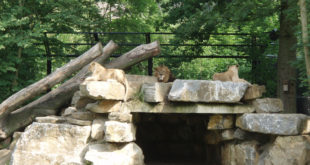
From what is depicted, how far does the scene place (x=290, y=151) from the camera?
627 centimetres

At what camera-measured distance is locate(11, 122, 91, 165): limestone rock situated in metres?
6.98

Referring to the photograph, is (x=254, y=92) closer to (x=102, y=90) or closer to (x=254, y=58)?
(x=102, y=90)

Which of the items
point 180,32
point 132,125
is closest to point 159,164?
point 132,125

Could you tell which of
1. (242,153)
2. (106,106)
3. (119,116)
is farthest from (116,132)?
(242,153)

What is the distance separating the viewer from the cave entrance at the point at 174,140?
30.5ft

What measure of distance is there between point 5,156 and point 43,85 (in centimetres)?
168

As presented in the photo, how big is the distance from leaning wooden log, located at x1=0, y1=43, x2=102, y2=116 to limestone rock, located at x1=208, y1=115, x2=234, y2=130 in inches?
112

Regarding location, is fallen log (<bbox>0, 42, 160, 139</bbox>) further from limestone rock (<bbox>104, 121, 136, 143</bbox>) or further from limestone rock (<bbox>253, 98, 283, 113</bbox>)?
limestone rock (<bbox>253, 98, 283, 113</bbox>)

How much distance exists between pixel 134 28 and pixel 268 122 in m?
7.39

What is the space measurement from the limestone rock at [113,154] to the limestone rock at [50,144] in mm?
383

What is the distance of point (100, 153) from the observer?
21.6ft

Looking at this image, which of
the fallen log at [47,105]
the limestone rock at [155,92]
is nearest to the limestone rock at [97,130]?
the limestone rock at [155,92]

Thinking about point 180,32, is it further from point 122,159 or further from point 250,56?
point 122,159

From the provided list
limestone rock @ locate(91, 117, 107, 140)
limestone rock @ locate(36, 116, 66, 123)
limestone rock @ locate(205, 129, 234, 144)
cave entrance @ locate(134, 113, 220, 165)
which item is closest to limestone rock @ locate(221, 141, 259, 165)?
limestone rock @ locate(205, 129, 234, 144)
